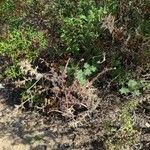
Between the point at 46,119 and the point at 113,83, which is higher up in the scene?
the point at 113,83

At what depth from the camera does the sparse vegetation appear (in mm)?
4785

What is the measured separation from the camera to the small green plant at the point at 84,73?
4.88m

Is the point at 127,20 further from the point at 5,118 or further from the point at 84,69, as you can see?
the point at 5,118

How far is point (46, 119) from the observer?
5121mm

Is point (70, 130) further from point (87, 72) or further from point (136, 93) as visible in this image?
point (136, 93)

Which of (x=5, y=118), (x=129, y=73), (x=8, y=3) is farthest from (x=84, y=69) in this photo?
(x=8, y=3)

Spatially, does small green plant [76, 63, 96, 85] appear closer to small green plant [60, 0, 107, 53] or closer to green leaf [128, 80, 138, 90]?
small green plant [60, 0, 107, 53]

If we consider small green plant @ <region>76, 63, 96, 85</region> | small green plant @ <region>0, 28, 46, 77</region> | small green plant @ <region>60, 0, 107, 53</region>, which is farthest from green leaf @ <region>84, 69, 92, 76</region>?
small green plant @ <region>0, 28, 46, 77</region>

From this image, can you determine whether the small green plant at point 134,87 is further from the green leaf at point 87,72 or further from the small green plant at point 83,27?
the small green plant at point 83,27

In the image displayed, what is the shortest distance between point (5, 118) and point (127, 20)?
6.43 feet

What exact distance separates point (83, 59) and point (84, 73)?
6.8 inches

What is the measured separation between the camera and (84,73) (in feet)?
16.3

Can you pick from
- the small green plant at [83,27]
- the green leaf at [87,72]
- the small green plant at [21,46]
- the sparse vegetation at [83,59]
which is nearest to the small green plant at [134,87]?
the sparse vegetation at [83,59]

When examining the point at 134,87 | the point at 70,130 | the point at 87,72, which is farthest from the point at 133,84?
the point at 70,130
